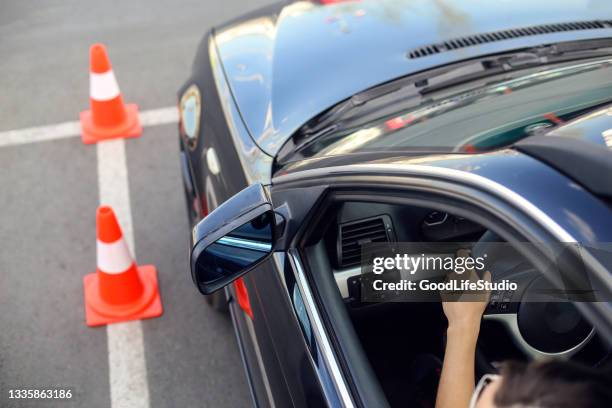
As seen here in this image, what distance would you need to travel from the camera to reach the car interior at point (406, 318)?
6.17 ft

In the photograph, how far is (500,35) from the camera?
271 centimetres

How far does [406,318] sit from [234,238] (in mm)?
635

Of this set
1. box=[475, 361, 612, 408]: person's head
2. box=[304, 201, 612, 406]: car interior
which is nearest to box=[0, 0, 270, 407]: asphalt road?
box=[304, 201, 612, 406]: car interior

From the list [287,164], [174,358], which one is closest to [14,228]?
[174,358]

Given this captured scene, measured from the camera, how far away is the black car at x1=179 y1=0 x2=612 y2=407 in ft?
4.88

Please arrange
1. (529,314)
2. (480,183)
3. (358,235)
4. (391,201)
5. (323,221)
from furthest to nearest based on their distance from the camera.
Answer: (358,235) → (323,221) → (529,314) → (391,201) → (480,183)

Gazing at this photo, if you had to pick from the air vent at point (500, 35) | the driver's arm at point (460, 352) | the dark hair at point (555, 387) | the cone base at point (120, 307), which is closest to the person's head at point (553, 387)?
the dark hair at point (555, 387)

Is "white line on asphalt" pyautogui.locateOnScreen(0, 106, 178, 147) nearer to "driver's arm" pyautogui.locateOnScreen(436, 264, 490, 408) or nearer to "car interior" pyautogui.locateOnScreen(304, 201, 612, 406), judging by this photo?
"car interior" pyautogui.locateOnScreen(304, 201, 612, 406)

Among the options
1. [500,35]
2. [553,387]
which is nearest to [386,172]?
[553,387]

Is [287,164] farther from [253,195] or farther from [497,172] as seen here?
[497,172]

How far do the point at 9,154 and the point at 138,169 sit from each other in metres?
0.85

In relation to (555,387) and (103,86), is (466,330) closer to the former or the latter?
(555,387)

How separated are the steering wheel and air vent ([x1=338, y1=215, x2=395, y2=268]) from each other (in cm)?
38

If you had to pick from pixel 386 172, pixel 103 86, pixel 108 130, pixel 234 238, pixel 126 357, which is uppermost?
pixel 386 172
